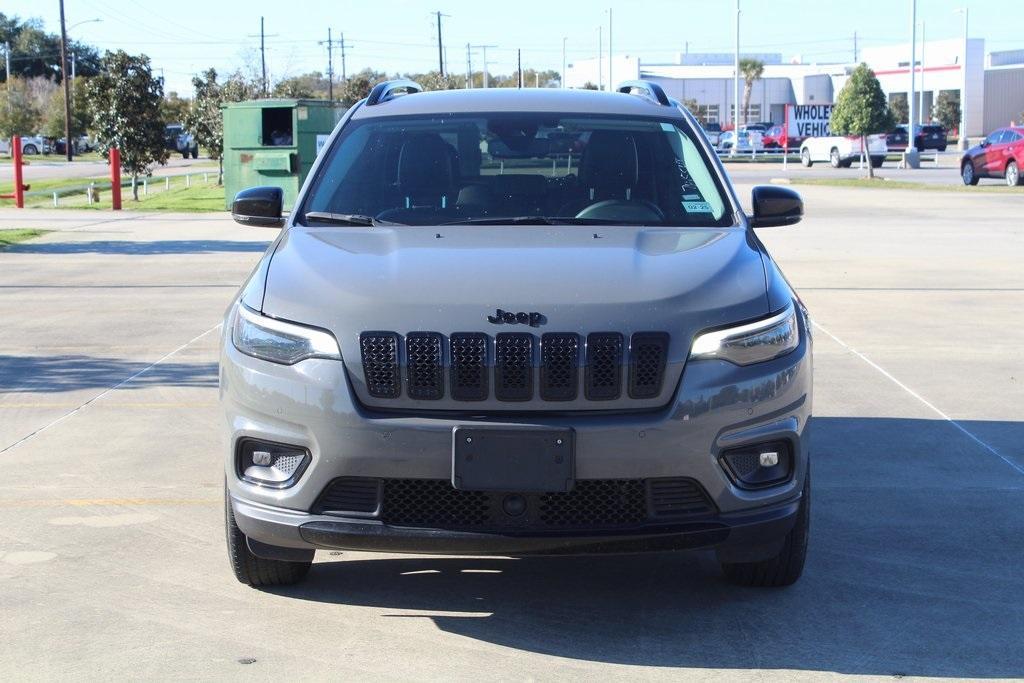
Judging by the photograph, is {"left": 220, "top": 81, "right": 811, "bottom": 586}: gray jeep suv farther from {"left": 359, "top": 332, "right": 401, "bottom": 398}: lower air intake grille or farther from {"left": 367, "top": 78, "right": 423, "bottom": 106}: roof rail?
{"left": 367, "top": 78, "right": 423, "bottom": 106}: roof rail

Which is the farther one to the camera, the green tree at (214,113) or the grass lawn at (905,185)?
the green tree at (214,113)

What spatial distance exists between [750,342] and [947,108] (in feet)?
309

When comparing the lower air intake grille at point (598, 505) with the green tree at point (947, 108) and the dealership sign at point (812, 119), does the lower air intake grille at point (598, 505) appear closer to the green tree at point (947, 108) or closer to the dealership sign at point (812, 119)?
the dealership sign at point (812, 119)

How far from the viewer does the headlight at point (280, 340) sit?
4398 mm

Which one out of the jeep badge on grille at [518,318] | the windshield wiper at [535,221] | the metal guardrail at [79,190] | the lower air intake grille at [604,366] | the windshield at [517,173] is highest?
the windshield at [517,173]

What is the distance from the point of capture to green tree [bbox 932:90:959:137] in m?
93.1

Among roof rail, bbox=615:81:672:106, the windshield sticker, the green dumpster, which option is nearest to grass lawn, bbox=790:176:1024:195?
the green dumpster

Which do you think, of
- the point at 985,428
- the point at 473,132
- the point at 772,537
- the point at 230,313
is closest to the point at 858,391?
the point at 985,428

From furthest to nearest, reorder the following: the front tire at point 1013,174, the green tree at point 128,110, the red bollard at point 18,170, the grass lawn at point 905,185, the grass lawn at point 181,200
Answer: the front tire at point 1013,174, the grass lawn at point 905,185, the green tree at point 128,110, the grass lawn at point 181,200, the red bollard at point 18,170

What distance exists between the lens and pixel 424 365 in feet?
14.1

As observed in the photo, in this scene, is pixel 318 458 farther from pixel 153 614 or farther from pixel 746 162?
pixel 746 162

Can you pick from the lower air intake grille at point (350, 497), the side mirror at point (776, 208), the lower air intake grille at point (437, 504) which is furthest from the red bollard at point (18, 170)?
the lower air intake grille at point (437, 504)

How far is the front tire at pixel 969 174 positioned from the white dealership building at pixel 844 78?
1344 inches

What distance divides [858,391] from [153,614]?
535cm
